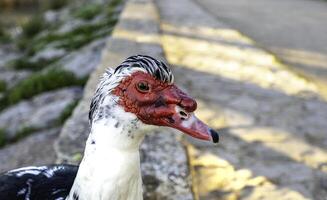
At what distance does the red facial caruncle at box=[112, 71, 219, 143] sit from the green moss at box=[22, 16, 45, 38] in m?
7.55

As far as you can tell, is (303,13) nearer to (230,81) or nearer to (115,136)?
(230,81)

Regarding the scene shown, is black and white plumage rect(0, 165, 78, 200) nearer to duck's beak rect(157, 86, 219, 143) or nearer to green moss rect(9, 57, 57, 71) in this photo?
duck's beak rect(157, 86, 219, 143)

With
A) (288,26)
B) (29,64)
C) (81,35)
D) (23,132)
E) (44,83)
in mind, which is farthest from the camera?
(288,26)

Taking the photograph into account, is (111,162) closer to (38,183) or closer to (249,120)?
(38,183)

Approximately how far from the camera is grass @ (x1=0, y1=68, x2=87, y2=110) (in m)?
4.03

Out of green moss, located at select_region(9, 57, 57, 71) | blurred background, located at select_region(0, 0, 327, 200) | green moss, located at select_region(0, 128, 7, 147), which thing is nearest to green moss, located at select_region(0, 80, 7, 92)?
blurred background, located at select_region(0, 0, 327, 200)

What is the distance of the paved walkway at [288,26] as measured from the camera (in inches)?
178

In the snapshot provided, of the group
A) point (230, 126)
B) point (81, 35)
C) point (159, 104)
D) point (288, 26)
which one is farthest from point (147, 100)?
point (288, 26)

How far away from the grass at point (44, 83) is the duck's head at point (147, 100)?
2.61m

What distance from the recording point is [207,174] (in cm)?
245

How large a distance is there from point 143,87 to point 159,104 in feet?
0.19

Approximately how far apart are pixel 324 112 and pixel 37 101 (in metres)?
1.91

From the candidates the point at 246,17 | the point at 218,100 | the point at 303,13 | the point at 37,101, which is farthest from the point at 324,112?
the point at 303,13

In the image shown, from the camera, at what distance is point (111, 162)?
1368 millimetres
